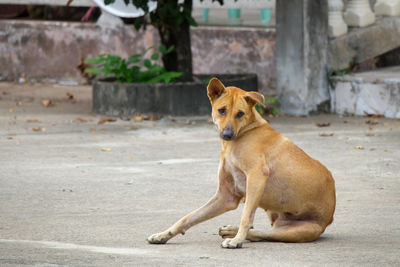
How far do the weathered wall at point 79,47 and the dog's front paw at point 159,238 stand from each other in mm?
9063

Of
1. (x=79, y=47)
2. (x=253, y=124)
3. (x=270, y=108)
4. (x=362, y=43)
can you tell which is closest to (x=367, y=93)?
(x=362, y=43)

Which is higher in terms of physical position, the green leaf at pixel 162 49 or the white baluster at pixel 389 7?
the white baluster at pixel 389 7

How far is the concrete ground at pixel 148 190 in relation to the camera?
433cm

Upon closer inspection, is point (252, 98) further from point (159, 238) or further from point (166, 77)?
point (166, 77)

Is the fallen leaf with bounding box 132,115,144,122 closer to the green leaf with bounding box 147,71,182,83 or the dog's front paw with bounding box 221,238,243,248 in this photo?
the green leaf with bounding box 147,71,182,83

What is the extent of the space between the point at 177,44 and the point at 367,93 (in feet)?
9.05

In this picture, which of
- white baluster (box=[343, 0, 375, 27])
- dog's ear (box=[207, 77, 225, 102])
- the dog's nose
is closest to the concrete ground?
the dog's nose

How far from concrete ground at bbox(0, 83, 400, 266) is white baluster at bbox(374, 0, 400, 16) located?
2.01 m

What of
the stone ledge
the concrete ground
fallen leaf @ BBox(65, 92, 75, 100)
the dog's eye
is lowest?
fallen leaf @ BBox(65, 92, 75, 100)

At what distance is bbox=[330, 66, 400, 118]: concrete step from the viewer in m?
10.7

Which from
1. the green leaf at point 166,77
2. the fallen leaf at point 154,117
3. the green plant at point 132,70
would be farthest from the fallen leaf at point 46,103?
the fallen leaf at point 154,117

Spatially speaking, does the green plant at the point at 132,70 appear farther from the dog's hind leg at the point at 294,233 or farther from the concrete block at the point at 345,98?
the dog's hind leg at the point at 294,233

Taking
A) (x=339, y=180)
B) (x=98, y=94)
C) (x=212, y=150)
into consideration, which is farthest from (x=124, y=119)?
(x=339, y=180)

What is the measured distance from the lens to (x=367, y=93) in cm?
1091
